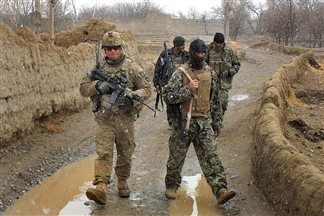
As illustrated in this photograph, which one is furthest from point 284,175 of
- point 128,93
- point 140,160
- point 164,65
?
point 164,65

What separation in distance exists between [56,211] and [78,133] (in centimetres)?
420

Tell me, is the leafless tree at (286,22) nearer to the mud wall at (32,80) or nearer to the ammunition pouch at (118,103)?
the mud wall at (32,80)

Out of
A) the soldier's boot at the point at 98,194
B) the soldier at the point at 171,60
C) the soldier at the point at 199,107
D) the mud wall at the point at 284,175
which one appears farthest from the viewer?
the soldier at the point at 171,60

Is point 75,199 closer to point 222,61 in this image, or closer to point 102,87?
point 102,87

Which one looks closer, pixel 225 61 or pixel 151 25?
pixel 225 61

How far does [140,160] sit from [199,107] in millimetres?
2739

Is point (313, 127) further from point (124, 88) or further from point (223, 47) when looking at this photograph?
point (124, 88)

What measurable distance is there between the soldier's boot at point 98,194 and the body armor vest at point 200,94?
4.37ft

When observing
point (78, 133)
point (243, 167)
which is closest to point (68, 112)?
point (78, 133)

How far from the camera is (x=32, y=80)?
8.56m

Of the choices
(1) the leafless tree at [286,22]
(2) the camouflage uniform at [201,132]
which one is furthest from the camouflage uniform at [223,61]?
(1) the leafless tree at [286,22]

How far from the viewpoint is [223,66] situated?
836 centimetres

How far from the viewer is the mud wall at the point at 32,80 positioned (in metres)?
7.58

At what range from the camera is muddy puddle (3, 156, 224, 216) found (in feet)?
18.6
